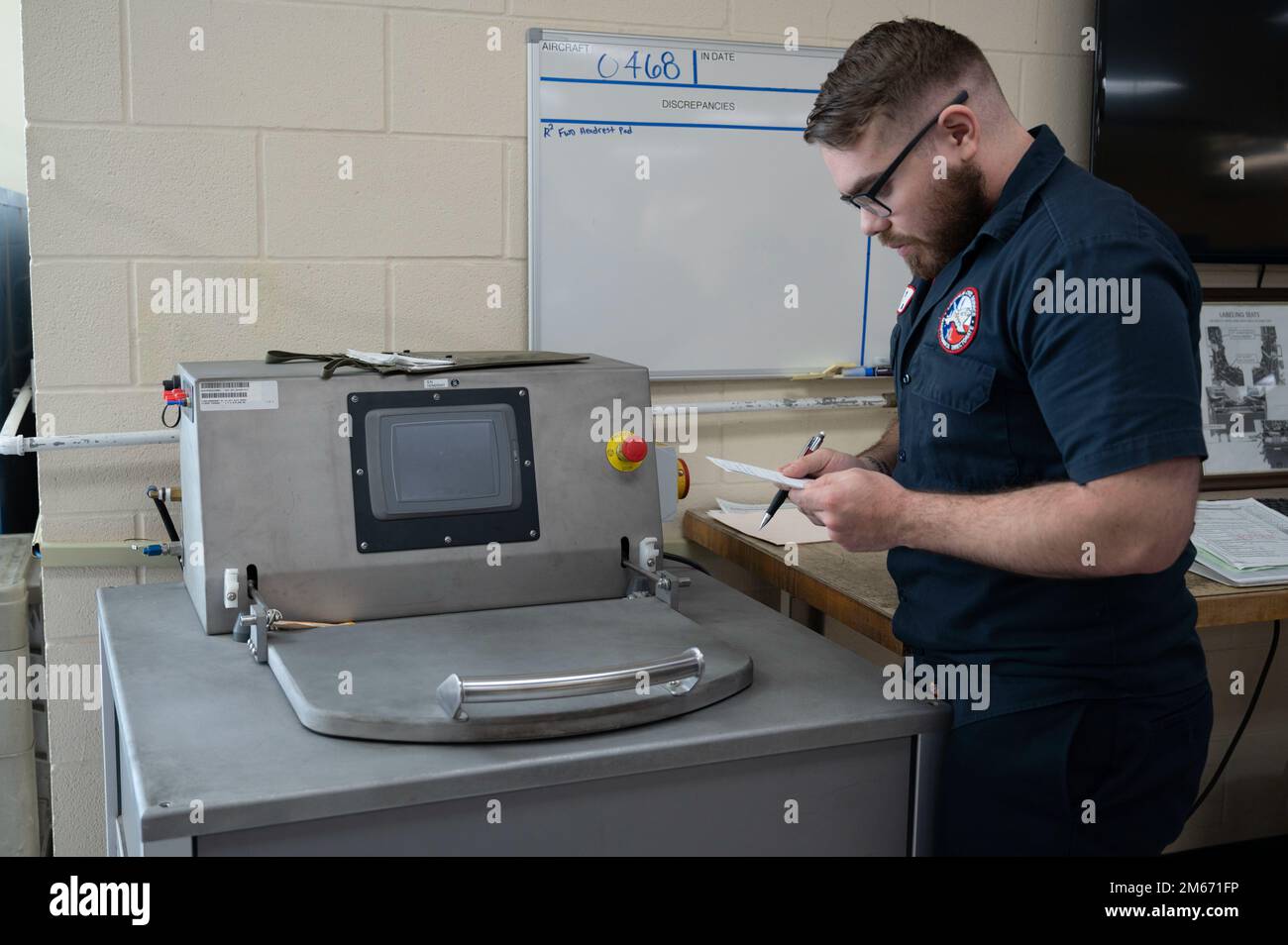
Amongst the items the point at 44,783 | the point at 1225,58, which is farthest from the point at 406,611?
the point at 1225,58

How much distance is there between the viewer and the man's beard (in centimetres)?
137

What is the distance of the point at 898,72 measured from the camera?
1348 mm

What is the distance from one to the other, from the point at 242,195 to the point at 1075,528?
1440 millimetres

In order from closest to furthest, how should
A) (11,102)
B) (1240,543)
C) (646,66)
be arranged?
(1240,543) → (646,66) → (11,102)

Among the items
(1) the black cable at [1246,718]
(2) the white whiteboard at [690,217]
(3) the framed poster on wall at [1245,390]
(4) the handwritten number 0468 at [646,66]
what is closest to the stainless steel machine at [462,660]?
(2) the white whiteboard at [690,217]

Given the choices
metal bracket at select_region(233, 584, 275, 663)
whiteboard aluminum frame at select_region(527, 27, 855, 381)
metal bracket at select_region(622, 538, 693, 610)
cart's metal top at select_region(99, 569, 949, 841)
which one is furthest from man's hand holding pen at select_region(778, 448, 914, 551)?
whiteboard aluminum frame at select_region(527, 27, 855, 381)

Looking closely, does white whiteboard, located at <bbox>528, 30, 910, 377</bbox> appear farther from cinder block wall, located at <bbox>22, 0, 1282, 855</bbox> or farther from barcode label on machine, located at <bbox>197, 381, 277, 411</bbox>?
barcode label on machine, located at <bbox>197, 381, 277, 411</bbox>

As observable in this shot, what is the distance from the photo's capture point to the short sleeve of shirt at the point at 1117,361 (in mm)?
1135

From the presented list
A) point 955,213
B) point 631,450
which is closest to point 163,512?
point 631,450

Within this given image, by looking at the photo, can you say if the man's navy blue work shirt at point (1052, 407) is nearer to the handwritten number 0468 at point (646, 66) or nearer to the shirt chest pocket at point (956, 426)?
the shirt chest pocket at point (956, 426)

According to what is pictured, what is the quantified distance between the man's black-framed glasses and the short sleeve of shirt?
9.3 inches

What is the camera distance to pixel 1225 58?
94.6 inches

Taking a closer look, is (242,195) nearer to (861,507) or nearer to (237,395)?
(237,395)

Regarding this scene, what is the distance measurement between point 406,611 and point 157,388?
2.48 feet
